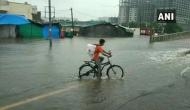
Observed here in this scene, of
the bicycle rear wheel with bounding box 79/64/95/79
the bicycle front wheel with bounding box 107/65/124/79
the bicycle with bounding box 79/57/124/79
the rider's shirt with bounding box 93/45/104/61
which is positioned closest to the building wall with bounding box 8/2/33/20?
the bicycle rear wheel with bounding box 79/64/95/79

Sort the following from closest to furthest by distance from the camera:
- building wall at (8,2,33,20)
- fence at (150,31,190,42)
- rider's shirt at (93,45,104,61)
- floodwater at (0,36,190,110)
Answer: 1. floodwater at (0,36,190,110)
2. rider's shirt at (93,45,104,61)
3. fence at (150,31,190,42)
4. building wall at (8,2,33,20)

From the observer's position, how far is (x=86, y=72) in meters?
14.0

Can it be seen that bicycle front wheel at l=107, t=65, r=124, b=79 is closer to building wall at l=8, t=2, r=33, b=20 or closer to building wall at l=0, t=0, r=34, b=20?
building wall at l=0, t=0, r=34, b=20

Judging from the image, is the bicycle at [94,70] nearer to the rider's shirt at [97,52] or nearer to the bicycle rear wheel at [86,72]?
the bicycle rear wheel at [86,72]

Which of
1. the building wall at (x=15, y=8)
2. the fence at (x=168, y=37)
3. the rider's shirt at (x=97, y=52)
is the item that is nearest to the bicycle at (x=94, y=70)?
the rider's shirt at (x=97, y=52)

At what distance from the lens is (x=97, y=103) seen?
9828 millimetres

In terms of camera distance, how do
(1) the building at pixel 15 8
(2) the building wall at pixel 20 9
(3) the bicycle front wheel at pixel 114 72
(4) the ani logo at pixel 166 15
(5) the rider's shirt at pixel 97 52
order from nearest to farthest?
(5) the rider's shirt at pixel 97 52, (3) the bicycle front wheel at pixel 114 72, (4) the ani logo at pixel 166 15, (1) the building at pixel 15 8, (2) the building wall at pixel 20 9

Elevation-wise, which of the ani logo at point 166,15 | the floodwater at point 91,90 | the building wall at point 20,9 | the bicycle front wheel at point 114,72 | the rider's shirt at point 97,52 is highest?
the building wall at point 20,9

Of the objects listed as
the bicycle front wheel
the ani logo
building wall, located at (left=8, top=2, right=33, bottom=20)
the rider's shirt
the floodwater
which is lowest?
the floodwater

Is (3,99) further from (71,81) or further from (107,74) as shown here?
(107,74)

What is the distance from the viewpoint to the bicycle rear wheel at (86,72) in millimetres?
14030

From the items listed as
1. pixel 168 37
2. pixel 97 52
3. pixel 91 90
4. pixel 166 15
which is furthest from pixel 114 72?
pixel 168 37

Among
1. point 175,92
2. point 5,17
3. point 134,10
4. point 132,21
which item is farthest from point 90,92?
point 132,21

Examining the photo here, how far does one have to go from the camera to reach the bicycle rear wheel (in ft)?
46.0
